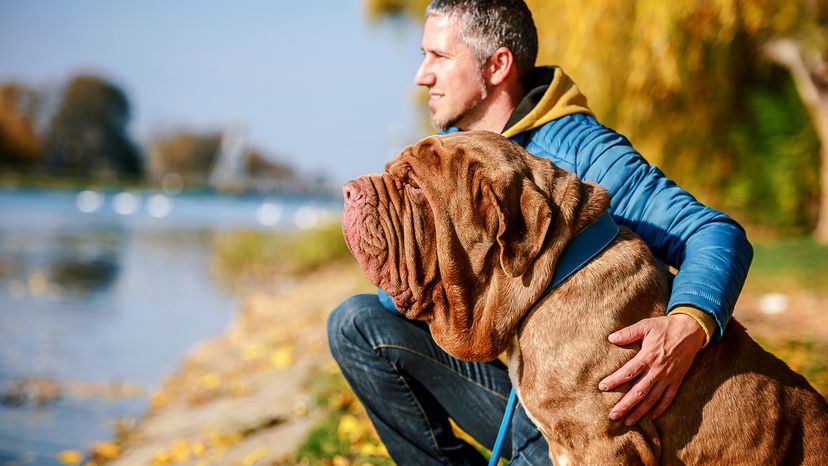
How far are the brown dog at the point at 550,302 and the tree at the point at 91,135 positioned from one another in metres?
90.3

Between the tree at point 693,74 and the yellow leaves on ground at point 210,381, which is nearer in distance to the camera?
the yellow leaves on ground at point 210,381

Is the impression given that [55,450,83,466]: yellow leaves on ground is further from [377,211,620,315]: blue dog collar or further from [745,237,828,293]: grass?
[745,237,828,293]: grass

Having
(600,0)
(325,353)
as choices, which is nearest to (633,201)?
(325,353)

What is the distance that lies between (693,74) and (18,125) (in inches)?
3579

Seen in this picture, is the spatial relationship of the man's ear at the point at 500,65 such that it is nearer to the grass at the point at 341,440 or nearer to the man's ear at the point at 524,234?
the man's ear at the point at 524,234

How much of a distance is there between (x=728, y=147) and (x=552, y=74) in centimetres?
1562

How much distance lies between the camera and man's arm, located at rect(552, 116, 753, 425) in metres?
2.31

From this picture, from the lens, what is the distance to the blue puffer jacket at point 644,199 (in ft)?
7.93

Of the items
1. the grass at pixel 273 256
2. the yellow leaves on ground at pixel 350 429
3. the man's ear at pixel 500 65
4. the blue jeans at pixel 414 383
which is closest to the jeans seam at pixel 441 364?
the blue jeans at pixel 414 383

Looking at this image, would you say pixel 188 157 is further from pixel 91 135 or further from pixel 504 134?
pixel 504 134

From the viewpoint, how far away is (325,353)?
7.29 meters

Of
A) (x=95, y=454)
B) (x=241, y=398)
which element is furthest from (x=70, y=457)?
(x=241, y=398)

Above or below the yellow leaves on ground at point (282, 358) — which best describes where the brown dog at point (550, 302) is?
above

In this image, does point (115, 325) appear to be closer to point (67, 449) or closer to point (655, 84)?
point (67, 449)
